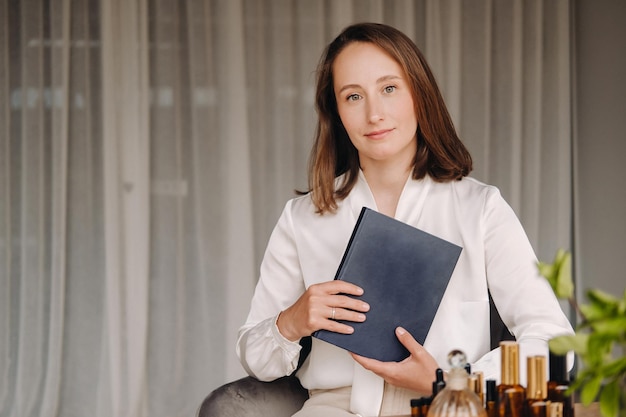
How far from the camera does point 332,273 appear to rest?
1987mm

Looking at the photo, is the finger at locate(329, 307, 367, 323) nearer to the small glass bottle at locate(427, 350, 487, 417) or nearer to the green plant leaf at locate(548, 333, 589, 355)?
the small glass bottle at locate(427, 350, 487, 417)

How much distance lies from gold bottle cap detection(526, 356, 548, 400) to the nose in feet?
2.49

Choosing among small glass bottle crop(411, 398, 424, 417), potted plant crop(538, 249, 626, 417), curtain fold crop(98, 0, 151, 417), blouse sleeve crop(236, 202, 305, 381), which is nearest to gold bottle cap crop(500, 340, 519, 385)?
small glass bottle crop(411, 398, 424, 417)

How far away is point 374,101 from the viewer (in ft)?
6.14

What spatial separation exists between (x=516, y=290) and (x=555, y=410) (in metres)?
0.54

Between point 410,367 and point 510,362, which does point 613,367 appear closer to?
→ point 510,362

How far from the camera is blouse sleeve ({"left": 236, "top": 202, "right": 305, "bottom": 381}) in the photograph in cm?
186

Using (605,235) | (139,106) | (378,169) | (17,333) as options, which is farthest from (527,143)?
(17,333)

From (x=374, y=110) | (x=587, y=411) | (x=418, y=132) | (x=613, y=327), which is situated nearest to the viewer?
(x=613, y=327)

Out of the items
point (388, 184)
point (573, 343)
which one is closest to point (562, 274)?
point (573, 343)

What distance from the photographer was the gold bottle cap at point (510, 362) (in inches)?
48.2

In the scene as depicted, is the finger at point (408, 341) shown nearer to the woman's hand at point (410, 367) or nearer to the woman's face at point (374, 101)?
the woman's hand at point (410, 367)

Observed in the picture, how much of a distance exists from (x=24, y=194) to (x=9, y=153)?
0.19 m

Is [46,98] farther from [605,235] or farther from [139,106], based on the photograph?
[605,235]
